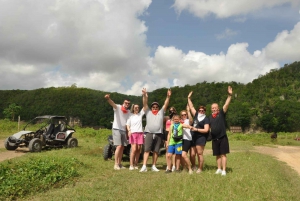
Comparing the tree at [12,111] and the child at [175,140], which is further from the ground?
the tree at [12,111]

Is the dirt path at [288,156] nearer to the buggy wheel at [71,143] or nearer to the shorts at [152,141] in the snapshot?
the shorts at [152,141]

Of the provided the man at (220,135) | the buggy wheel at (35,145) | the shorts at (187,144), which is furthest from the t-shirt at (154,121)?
the buggy wheel at (35,145)

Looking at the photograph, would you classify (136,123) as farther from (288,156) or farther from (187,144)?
(288,156)

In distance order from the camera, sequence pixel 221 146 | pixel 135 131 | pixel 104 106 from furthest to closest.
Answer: pixel 104 106 < pixel 135 131 < pixel 221 146

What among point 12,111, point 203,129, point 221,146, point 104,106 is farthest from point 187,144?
point 12,111

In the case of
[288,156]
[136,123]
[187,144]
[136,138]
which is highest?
[136,123]

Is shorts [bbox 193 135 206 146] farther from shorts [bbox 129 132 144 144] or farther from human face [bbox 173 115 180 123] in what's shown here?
shorts [bbox 129 132 144 144]

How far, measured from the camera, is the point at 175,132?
→ 22.2ft

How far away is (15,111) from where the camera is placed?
4262cm

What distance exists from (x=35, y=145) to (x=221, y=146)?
7725 millimetres

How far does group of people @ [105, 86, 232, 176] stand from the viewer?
6.62 m

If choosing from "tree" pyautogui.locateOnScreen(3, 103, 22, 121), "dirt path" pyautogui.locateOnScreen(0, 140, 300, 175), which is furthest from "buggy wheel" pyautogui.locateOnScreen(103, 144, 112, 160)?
"tree" pyautogui.locateOnScreen(3, 103, 22, 121)

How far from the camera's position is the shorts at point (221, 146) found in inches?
257

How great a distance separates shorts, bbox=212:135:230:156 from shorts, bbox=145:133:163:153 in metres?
1.34
